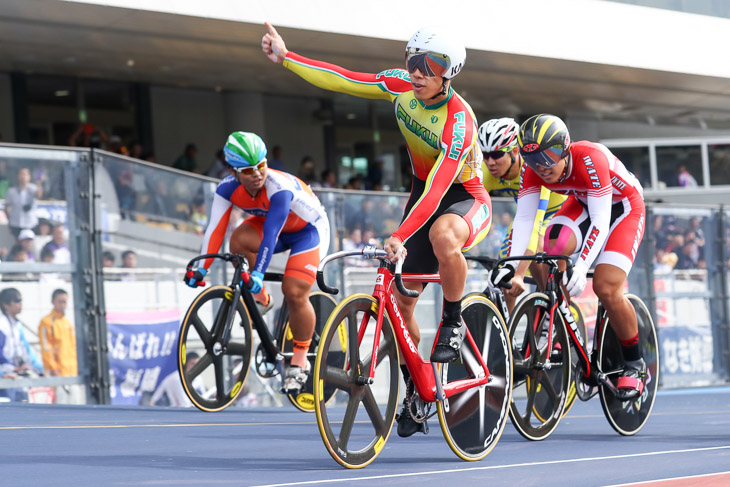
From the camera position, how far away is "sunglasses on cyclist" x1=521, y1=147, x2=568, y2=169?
6109 millimetres

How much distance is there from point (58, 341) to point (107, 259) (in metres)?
0.78

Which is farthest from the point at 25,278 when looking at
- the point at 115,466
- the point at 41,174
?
the point at 115,466

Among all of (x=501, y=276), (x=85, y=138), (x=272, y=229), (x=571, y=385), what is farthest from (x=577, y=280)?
(x=85, y=138)

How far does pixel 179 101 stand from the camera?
2238 centimetres

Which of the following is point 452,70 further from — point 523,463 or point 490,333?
point 523,463

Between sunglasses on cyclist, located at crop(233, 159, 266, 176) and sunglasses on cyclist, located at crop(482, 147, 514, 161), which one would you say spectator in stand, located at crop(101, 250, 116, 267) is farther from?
sunglasses on cyclist, located at crop(482, 147, 514, 161)

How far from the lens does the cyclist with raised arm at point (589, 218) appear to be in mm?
6102

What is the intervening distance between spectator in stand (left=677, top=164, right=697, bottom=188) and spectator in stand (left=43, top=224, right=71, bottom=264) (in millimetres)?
21634

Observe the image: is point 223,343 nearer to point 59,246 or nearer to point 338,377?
point 59,246

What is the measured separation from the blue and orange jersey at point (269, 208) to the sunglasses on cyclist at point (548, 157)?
1.93m

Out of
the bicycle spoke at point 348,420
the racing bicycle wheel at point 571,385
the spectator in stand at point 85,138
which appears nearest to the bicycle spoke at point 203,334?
the racing bicycle wheel at point 571,385

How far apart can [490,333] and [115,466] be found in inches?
72.9

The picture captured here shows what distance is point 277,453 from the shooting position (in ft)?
17.6

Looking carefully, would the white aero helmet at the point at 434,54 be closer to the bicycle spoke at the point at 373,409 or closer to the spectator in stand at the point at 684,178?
the bicycle spoke at the point at 373,409
